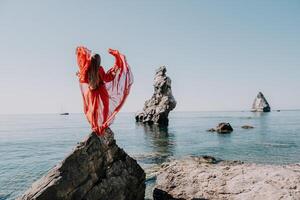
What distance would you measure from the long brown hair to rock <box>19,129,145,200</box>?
2449 millimetres

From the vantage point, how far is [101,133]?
529 inches

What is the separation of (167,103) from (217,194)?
224 feet

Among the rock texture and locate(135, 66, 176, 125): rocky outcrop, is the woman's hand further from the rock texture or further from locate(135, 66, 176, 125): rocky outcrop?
locate(135, 66, 176, 125): rocky outcrop

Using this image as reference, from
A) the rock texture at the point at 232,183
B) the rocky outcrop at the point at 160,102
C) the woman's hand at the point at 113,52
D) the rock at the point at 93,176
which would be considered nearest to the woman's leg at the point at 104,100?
the woman's hand at the point at 113,52

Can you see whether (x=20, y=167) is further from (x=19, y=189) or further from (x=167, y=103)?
(x=167, y=103)

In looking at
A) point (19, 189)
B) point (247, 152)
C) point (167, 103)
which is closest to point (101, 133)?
point (19, 189)

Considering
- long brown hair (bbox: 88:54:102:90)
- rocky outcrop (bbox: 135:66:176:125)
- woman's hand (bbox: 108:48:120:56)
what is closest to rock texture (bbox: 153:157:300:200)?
long brown hair (bbox: 88:54:102:90)

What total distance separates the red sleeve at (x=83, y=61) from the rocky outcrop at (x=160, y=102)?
69.1 meters

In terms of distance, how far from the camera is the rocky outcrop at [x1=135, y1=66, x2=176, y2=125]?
271ft

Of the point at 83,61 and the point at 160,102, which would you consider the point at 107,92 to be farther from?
the point at 160,102

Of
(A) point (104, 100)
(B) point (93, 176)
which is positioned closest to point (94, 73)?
(A) point (104, 100)

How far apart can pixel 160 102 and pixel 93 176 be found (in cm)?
7132

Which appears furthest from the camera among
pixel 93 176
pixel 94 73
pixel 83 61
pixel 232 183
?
pixel 93 176

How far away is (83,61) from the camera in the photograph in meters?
12.3
